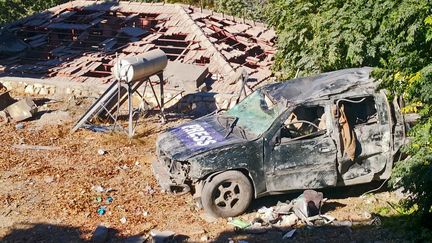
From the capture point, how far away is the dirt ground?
7.47 m

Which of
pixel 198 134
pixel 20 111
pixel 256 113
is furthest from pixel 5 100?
pixel 256 113

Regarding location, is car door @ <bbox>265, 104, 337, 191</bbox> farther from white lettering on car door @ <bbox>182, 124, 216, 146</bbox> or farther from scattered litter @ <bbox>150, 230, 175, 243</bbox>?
scattered litter @ <bbox>150, 230, 175, 243</bbox>

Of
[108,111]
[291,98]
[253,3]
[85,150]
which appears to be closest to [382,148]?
[291,98]

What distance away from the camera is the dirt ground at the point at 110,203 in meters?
7.47

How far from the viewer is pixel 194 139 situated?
8.29m

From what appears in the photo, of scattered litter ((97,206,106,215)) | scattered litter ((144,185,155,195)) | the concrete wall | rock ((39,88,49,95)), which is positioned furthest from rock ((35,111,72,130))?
scattered litter ((97,206,106,215))

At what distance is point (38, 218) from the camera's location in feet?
26.4

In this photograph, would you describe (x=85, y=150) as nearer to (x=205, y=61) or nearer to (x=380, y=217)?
(x=380, y=217)

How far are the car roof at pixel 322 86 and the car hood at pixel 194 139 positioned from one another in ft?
3.53

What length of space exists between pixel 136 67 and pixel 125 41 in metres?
9.38

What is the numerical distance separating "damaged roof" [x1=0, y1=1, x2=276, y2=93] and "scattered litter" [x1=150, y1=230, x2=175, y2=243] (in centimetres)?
800

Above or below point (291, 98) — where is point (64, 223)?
below

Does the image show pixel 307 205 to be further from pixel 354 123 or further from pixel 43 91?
pixel 43 91

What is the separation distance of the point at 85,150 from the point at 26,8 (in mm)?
18595
